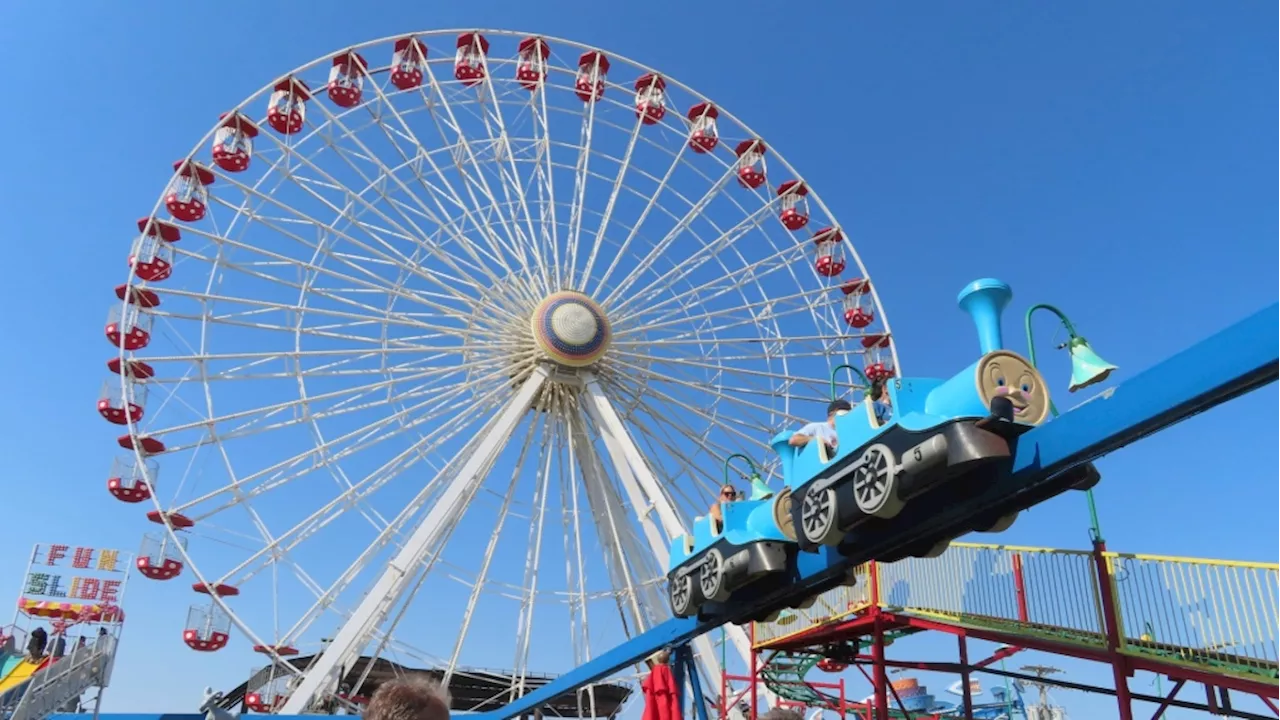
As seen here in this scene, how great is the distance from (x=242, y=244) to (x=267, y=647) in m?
6.74

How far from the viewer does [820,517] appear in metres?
5.70

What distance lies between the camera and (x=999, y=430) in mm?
4789

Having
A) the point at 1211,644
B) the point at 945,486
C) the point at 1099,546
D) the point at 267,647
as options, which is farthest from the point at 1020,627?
the point at 267,647

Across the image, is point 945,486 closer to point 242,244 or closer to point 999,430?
point 999,430

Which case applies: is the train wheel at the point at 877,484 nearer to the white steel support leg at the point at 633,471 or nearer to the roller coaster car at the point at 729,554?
the roller coaster car at the point at 729,554

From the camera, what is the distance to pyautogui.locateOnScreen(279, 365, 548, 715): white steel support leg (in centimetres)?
1452

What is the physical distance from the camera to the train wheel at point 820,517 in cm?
558

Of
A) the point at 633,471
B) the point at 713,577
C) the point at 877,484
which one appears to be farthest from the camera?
the point at 633,471

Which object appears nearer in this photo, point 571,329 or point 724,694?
point 724,694

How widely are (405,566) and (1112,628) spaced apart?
10.8 m

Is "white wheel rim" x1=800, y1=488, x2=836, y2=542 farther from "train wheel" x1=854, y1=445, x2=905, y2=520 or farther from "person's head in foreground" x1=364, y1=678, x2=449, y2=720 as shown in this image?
"person's head in foreground" x1=364, y1=678, x2=449, y2=720

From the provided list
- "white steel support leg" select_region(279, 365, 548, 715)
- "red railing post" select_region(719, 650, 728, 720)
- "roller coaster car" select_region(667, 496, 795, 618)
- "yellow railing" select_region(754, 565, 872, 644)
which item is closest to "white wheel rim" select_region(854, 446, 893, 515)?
"roller coaster car" select_region(667, 496, 795, 618)

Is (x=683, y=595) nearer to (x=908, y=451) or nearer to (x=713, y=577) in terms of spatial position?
(x=713, y=577)

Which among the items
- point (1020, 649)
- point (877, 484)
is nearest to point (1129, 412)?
point (877, 484)
